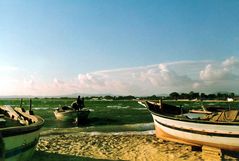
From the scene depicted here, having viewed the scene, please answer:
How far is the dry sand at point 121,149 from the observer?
14.4 m

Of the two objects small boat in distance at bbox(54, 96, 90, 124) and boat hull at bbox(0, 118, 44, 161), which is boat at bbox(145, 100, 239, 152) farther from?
small boat in distance at bbox(54, 96, 90, 124)

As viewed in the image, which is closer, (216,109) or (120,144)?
→ (120,144)

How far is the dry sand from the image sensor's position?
1438 centimetres

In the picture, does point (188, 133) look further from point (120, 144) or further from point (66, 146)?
point (66, 146)

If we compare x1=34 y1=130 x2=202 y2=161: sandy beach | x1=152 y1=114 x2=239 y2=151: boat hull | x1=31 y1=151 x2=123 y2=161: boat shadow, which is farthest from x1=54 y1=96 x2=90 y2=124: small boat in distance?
x1=31 y1=151 x2=123 y2=161: boat shadow

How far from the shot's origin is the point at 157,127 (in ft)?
65.3

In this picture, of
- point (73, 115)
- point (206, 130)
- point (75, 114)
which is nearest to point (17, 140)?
point (206, 130)

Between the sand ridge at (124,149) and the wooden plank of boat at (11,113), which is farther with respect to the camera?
the wooden plank of boat at (11,113)

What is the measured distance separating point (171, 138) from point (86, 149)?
4.99 m

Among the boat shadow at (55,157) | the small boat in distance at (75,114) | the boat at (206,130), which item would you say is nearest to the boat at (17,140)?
the boat shadow at (55,157)

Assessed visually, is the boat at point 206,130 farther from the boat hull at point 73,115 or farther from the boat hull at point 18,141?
the boat hull at point 73,115

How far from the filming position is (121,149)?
1631cm

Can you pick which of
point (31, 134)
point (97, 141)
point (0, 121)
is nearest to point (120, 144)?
point (97, 141)

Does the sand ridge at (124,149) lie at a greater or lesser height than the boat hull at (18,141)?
lesser
